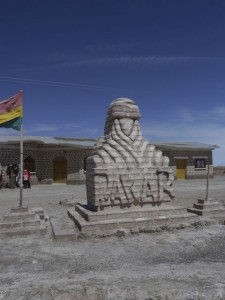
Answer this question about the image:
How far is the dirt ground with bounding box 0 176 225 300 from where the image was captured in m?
4.27

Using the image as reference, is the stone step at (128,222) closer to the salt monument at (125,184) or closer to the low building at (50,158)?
the salt monument at (125,184)

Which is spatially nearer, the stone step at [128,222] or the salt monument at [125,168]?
the stone step at [128,222]

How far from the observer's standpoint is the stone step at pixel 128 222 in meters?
7.52

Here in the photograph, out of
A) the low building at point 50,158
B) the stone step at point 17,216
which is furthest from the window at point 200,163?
the stone step at point 17,216

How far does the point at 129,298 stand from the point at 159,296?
1.26 ft

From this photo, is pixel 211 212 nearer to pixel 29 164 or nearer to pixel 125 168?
pixel 125 168

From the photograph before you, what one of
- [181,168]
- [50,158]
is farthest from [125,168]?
[181,168]

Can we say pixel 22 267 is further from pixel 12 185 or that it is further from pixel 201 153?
pixel 201 153

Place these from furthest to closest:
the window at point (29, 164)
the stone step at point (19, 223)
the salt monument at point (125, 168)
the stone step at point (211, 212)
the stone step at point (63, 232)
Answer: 1. the window at point (29, 164)
2. the stone step at point (211, 212)
3. the salt monument at point (125, 168)
4. the stone step at point (19, 223)
5. the stone step at point (63, 232)

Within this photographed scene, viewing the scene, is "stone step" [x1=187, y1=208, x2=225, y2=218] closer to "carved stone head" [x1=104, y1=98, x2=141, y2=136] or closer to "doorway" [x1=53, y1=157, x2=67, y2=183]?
"carved stone head" [x1=104, y1=98, x2=141, y2=136]

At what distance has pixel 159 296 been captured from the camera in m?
4.14

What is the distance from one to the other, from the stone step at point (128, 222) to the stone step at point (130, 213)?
0.13 meters

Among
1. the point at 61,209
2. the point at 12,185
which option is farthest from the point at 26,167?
the point at 61,209

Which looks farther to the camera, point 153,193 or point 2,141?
point 2,141
